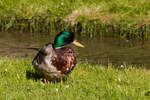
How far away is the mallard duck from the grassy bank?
477cm

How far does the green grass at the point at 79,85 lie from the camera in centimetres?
535

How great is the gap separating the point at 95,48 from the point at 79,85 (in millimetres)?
4320

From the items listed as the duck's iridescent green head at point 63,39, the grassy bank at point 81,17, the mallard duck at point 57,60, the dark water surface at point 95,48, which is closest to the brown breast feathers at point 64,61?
the mallard duck at point 57,60

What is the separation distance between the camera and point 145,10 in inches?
448

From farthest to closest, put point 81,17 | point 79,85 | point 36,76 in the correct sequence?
point 81,17, point 36,76, point 79,85

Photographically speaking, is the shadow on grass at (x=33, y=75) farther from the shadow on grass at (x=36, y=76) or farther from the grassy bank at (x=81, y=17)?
the grassy bank at (x=81, y=17)

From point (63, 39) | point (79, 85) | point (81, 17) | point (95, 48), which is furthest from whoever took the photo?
point (81, 17)

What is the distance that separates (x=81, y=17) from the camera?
36.6ft

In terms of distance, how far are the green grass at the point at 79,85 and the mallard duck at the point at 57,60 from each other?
18cm

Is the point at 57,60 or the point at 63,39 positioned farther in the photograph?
the point at 63,39

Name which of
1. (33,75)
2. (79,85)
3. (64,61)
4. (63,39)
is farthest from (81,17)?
(79,85)

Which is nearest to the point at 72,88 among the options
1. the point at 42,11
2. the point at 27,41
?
the point at 27,41

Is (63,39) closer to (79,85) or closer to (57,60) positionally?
(57,60)

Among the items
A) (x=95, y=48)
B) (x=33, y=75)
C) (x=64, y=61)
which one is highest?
(x=64, y=61)
